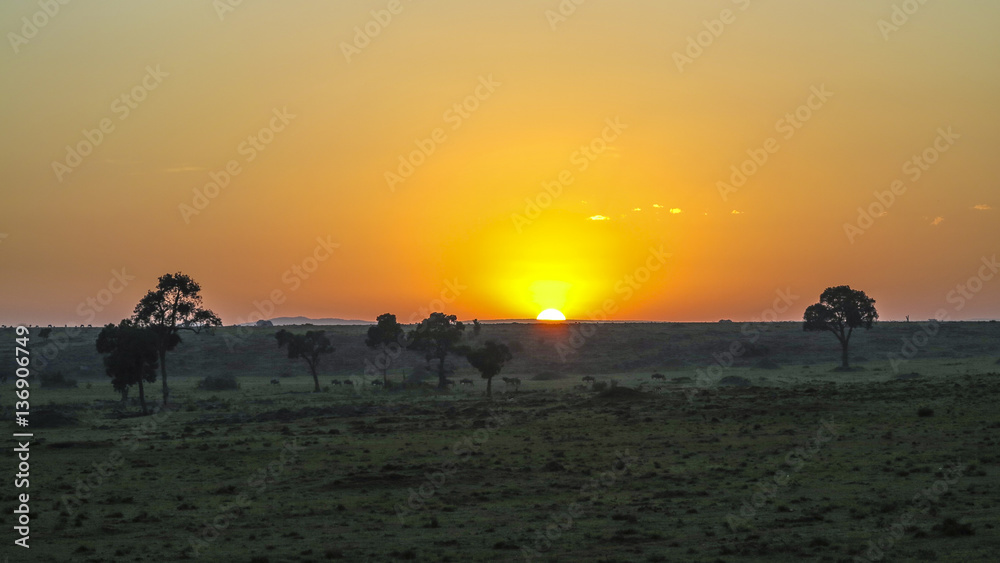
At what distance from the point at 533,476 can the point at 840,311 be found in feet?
264

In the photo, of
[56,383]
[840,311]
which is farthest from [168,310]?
[840,311]

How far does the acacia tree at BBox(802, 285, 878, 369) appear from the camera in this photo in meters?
103

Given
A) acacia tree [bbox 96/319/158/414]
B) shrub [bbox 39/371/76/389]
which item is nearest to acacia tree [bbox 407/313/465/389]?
acacia tree [bbox 96/319/158/414]

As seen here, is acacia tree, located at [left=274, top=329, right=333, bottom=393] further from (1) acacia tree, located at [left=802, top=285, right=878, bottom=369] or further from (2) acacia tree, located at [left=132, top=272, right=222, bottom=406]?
(1) acacia tree, located at [left=802, top=285, right=878, bottom=369]

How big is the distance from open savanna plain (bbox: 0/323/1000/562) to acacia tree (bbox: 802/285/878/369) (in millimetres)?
34294

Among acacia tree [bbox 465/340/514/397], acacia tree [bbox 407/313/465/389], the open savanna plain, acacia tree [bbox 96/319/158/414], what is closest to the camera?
the open savanna plain

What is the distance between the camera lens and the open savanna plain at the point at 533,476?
22172 millimetres

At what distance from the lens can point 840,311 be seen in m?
104

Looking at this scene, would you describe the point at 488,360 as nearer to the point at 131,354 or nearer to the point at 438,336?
the point at 438,336

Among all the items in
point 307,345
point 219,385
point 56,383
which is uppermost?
point 307,345

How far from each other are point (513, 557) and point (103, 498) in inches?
676

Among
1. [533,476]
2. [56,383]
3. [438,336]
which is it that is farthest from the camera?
[56,383]

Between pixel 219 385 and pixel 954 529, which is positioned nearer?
pixel 954 529

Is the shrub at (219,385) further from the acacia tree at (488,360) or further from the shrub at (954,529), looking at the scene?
the shrub at (954,529)
